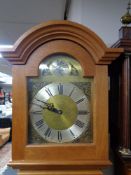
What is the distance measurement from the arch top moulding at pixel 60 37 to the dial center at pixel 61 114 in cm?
20

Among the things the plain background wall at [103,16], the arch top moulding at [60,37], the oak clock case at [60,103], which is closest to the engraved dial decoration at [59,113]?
the oak clock case at [60,103]

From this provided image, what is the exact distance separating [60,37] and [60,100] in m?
0.26

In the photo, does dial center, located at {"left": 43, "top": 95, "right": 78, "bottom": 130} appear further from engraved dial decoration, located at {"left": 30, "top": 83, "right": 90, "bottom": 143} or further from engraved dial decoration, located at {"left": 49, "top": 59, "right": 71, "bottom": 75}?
engraved dial decoration, located at {"left": 49, "top": 59, "right": 71, "bottom": 75}

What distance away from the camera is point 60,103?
1.05 meters

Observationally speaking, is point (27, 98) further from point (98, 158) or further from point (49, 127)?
point (98, 158)

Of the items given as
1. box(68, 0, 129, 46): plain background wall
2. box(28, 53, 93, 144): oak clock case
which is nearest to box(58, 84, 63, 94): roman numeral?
box(28, 53, 93, 144): oak clock case

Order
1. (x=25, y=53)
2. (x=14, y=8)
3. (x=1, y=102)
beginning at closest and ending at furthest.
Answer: (x=25, y=53)
(x=14, y=8)
(x=1, y=102)

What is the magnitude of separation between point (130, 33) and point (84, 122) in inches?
18.4

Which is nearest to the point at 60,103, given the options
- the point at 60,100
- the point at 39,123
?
the point at 60,100

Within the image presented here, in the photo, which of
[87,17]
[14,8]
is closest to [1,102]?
[14,8]

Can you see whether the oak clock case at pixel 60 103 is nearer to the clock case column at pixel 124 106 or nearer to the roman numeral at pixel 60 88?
the roman numeral at pixel 60 88

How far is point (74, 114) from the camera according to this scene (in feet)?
3.46

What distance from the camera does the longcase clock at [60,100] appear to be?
3.33 feet

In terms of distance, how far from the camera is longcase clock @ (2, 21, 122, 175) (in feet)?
3.33
